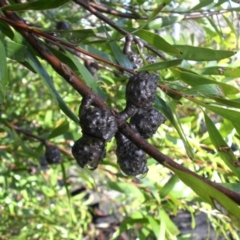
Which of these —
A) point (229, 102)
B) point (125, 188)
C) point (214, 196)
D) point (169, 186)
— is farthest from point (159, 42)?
point (125, 188)

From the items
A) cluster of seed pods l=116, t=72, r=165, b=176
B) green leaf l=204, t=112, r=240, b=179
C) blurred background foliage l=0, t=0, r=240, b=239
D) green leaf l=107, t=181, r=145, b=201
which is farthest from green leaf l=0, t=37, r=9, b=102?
green leaf l=107, t=181, r=145, b=201

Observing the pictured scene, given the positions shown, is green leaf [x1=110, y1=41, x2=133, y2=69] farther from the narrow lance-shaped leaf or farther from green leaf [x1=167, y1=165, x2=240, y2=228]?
green leaf [x1=167, y1=165, x2=240, y2=228]

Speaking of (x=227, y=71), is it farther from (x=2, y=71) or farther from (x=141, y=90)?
(x=2, y=71)

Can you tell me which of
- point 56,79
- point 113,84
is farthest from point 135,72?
point 56,79

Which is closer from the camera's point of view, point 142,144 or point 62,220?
point 142,144

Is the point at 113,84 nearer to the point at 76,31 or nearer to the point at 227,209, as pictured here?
the point at 76,31

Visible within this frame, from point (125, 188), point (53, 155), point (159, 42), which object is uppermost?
point (159, 42)

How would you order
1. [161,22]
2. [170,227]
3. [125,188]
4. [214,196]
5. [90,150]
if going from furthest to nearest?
[125,188] < [170,227] < [161,22] < [90,150] < [214,196]
